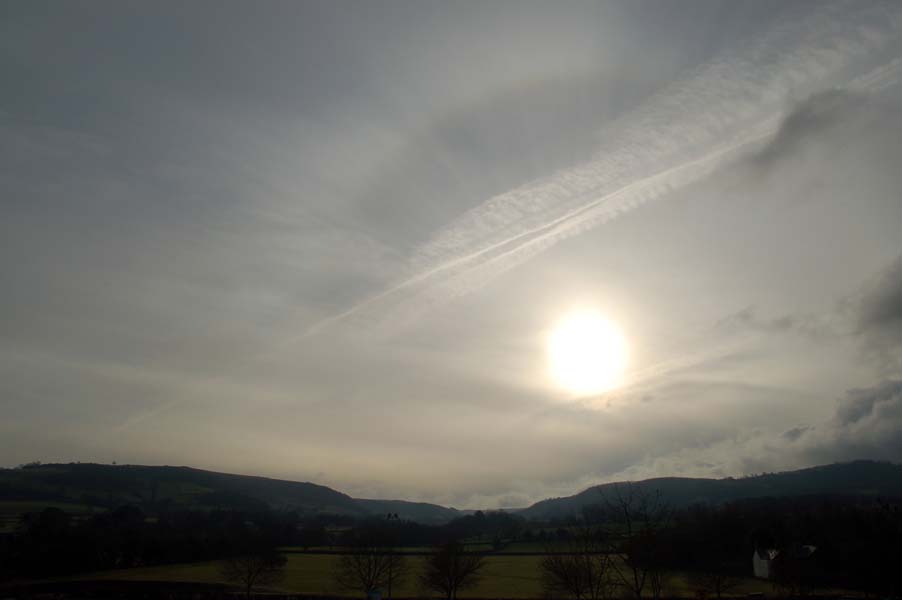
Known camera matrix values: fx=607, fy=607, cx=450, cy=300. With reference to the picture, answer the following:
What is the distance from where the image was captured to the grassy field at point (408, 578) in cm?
8156

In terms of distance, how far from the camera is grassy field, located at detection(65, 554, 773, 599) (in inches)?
3211

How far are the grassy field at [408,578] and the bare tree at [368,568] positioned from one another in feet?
7.38

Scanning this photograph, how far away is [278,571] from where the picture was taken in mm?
92562

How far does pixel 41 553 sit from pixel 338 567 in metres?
47.1

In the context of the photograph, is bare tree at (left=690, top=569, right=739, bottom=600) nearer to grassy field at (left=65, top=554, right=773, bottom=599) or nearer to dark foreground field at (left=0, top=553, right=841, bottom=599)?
dark foreground field at (left=0, top=553, right=841, bottom=599)

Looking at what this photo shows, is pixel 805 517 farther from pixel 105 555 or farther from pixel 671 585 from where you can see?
pixel 105 555

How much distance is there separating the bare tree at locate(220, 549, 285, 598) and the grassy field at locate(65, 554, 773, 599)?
5.61 ft

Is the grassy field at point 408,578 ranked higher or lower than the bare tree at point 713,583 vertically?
lower

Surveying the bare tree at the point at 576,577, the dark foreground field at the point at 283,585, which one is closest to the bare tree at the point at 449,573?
the dark foreground field at the point at 283,585

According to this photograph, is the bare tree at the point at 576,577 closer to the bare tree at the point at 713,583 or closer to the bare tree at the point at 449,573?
the bare tree at the point at 449,573

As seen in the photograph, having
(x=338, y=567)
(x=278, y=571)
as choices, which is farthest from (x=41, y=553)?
(x=338, y=567)

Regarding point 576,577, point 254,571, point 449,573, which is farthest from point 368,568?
point 576,577

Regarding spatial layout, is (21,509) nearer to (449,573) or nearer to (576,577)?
(449,573)

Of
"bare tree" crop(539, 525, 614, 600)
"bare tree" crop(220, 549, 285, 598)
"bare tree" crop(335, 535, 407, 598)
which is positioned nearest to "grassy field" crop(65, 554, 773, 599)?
"bare tree" crop(220, 549, 285, 598)
